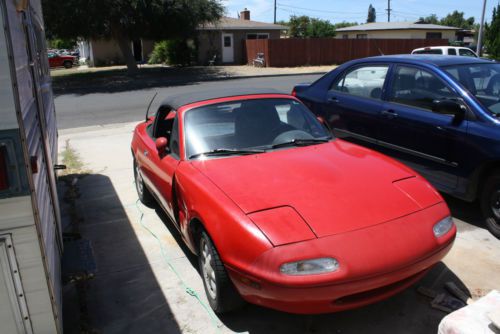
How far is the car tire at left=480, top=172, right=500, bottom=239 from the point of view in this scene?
424 cm

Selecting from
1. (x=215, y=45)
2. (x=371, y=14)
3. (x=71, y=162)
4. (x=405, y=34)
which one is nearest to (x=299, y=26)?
(x=405, y=34)

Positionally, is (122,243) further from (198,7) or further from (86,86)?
(198,7)

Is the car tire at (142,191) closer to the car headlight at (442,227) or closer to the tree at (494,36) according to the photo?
the car headlight at (442,227)

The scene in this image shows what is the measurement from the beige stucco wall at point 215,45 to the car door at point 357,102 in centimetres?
2846

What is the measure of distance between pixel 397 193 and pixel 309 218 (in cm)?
79

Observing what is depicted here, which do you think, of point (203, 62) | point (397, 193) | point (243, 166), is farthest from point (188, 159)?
point (203, 62)

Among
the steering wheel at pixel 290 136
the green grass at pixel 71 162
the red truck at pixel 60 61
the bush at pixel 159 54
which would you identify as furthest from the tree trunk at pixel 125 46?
the steering wheel at pixel 290 136

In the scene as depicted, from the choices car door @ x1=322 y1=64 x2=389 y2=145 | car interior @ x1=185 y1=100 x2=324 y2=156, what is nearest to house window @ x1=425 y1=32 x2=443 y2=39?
car door @ x1=322 y1=64 x2=389 y2=145

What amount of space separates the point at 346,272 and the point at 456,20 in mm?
104289

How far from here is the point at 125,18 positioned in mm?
22750

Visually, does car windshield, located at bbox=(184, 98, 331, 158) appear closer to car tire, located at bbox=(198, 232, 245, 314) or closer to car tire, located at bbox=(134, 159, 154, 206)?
car tire, located at bbox=(198, 232, 245, 314)

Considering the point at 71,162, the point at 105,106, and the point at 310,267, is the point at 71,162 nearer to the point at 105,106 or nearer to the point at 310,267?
the point at 310,267

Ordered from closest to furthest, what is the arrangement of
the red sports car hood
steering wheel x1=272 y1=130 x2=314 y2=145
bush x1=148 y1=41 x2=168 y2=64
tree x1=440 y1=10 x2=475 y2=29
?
the red sports car hood, steering wheel x1=272 y1=130 x2=314 y2=145, bush x1=148 y1=41 x2=168 y2=64, tree x1=440 y1=10 x2=475 y2=29

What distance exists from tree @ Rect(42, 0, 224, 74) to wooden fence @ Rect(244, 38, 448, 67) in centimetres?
599
